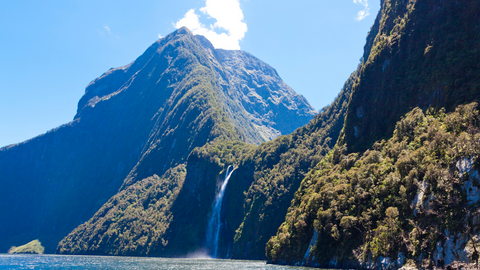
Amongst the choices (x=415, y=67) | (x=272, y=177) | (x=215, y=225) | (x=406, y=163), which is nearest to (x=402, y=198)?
(x=406, y=163)

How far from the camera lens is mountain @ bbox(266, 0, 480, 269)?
49688mm

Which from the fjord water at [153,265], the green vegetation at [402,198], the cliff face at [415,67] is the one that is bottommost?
the fjord water at [153,265]

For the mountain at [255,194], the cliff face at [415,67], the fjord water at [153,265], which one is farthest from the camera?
the mountain at [255,194]

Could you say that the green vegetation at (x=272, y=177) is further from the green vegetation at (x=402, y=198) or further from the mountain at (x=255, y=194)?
the green vegetation at (x=402, y=198)

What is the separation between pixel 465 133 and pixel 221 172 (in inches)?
5873

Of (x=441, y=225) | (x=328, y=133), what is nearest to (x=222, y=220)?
(x=328, y=133)

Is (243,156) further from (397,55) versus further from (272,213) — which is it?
(397,55)

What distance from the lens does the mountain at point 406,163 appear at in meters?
49.7

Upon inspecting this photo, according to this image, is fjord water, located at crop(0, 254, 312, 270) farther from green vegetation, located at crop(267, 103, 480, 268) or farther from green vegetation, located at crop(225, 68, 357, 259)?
green vegetation, located at crop(225, 68, 357, 259)

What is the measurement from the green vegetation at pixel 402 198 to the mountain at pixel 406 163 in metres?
0.18

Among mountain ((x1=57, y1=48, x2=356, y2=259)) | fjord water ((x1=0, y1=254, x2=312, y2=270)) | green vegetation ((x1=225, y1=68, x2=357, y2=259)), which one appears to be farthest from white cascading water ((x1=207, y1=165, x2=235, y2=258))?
fjord water ((x1=0, y1=254, x2=312, y2=270))

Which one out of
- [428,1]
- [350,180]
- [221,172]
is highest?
[428,1]

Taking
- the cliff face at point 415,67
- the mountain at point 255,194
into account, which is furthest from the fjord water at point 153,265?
the cliff face at point 415,67

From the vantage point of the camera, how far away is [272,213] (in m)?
147
